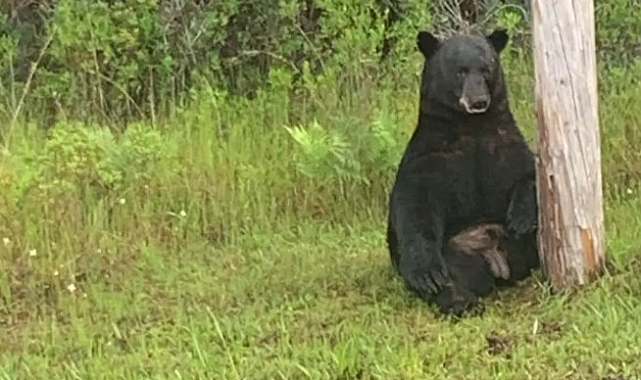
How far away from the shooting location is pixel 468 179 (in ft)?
20.0

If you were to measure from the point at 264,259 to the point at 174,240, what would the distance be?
65 centimetres

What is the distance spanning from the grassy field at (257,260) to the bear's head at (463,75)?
897 millimetres

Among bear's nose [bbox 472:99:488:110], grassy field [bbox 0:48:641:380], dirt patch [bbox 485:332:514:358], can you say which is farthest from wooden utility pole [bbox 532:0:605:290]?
dirt patch [bbox 485:332:514:358]

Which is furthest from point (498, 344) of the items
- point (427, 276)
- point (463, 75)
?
point (463, 75)

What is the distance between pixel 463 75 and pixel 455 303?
1121mm

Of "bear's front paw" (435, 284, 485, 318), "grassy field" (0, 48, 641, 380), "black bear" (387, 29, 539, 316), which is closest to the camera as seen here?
"grassy field" (0, 48, 641, 380)

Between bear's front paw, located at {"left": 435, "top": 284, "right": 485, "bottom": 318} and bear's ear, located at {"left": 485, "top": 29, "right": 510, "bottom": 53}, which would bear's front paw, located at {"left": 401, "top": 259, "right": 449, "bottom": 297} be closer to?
bear's front paw, located at {"left": 435, "top": 284, "right": 485, "bottom": 318}

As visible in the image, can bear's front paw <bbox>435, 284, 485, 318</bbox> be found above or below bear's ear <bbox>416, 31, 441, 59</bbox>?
below

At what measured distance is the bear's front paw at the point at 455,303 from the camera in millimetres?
5617

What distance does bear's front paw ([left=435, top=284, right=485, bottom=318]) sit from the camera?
18.4 ft

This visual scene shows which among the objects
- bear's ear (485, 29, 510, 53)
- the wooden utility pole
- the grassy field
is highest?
bear's ear (485, 29, 510, 53)

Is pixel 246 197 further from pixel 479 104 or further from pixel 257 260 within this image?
pixel 479 104

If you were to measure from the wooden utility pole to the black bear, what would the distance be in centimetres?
20

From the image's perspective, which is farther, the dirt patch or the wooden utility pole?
the wooden utility pole
